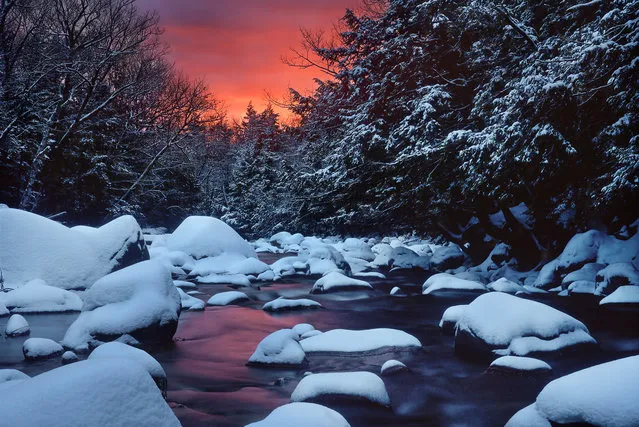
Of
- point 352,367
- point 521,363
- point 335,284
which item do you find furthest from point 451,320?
point 335,284

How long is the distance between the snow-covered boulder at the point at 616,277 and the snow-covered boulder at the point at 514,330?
4905 millimetres

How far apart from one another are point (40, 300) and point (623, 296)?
10791 mm

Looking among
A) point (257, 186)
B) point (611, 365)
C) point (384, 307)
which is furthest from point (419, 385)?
point (257, 186)

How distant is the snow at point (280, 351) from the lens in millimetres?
6105

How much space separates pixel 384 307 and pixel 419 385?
17.2 ft

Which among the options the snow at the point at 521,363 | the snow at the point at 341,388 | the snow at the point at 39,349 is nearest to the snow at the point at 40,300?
the snow at the point at 39,349

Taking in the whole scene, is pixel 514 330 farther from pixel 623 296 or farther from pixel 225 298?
pixel 225 298

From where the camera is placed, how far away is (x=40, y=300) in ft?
30.6

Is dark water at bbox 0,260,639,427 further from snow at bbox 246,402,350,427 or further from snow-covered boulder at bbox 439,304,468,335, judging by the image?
snow at bbox 246,402,350,427

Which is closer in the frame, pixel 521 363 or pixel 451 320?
pixel 521 363

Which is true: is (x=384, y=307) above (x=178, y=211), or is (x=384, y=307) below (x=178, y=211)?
below

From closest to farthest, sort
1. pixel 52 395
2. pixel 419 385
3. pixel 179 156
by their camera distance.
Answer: pixel 52 395, pixel 419 385, pixel 179 156

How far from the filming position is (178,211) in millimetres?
35594

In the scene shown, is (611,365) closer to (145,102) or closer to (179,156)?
(145,102)
